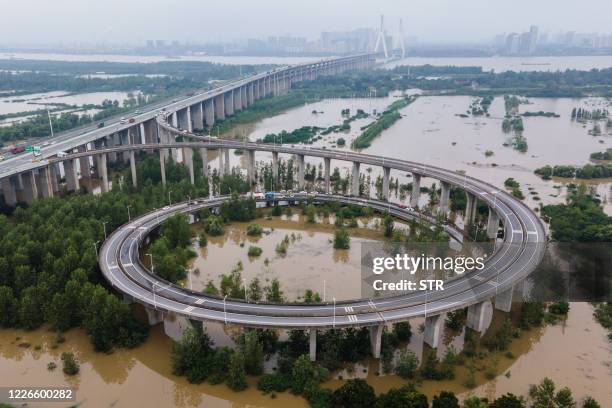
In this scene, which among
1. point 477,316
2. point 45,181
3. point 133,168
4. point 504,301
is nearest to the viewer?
point 477,316

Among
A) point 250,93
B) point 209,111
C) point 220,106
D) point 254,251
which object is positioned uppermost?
point 250,93

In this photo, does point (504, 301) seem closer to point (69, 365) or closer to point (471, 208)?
point (471, 208)

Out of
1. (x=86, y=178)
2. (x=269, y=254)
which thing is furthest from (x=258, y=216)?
(x=86, y=178)

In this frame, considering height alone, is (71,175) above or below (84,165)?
above

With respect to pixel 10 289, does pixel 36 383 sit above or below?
below

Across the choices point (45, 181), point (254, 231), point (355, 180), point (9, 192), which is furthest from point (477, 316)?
point (9, 192)

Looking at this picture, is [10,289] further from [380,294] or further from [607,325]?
[607,325]

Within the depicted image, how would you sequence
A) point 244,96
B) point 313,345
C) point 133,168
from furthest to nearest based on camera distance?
point 244,96
point 133,168
point 313,345
